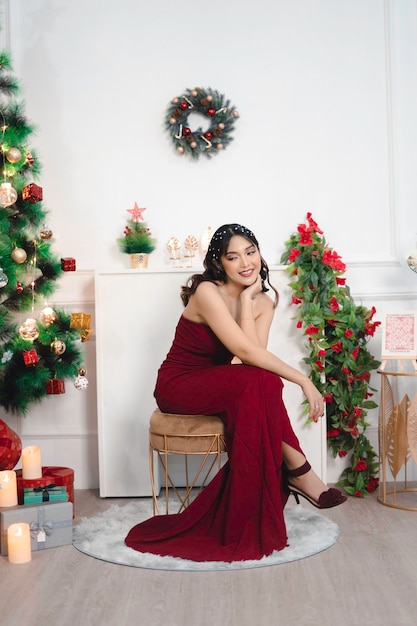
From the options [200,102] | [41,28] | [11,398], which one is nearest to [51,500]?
[11,398]

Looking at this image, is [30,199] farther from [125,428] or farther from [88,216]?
[125,428]

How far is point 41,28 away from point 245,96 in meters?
1.05

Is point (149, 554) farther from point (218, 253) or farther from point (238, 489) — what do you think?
point (218, 253)

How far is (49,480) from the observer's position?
3.07 m

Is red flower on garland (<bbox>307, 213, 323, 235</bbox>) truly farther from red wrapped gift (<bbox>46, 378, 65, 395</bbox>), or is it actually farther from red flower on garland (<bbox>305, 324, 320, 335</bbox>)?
red wrapped gift (<bbox>46, 378, 65, 395</bbox>)

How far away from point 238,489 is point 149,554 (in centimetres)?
36

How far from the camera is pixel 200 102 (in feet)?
12.4

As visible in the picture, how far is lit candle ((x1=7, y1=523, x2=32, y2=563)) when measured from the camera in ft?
8.50

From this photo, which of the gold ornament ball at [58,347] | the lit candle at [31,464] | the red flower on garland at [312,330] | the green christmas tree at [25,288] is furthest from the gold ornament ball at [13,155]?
the red flower on garland at [312,330]

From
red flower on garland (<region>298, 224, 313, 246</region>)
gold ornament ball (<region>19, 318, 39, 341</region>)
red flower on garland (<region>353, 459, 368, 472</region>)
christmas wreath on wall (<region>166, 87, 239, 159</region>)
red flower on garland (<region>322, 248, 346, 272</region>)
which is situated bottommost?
red flower on garland (<region>353, 459, 368, 472</region>)

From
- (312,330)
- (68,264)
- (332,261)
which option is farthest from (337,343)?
(68,264)

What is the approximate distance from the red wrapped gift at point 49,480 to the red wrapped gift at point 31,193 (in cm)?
112

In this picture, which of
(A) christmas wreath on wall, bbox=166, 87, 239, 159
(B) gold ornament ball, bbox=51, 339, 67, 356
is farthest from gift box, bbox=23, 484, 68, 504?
(A) christmas wreath on wall, bbox=166, 87, 239, 159

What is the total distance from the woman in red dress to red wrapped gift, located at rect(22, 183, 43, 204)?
784mm
